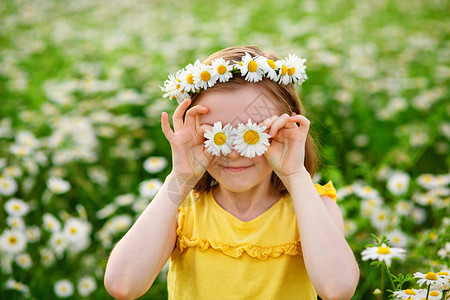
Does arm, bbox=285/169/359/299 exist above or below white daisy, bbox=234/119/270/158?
below

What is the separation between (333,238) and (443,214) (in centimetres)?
122

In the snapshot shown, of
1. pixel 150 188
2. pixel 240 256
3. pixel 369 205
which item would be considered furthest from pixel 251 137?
pixel 369 205

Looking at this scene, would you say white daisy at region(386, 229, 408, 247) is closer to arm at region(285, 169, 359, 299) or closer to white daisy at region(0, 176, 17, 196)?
arm at region(285, 169, 359, 299)

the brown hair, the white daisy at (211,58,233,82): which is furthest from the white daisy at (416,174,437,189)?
the white daisy at (211,58,233,82)

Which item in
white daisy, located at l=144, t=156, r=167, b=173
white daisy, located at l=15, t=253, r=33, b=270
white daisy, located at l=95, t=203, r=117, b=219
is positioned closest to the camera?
white daisy, located at l=15, t=253, r=33, b=270

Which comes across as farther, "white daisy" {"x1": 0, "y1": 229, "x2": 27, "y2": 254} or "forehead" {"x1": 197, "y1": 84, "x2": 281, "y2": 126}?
"white daisy" {"x1": 0, "y1": 229, "x2": 27, "y2": 254}

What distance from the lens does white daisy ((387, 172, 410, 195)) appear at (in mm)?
2277

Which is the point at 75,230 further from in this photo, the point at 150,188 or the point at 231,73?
the point at 231,73

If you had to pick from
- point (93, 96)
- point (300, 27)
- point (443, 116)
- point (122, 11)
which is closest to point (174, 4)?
point (122, 11)

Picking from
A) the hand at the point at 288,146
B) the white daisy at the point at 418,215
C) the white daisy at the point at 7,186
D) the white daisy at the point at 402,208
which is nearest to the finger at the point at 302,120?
the hand at the point at 288,146

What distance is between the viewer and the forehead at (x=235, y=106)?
1.18m

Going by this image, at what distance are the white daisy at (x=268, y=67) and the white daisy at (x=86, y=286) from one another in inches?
49.6

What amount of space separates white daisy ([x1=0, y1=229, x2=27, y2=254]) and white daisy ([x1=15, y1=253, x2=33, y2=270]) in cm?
3

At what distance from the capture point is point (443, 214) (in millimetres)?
2125
